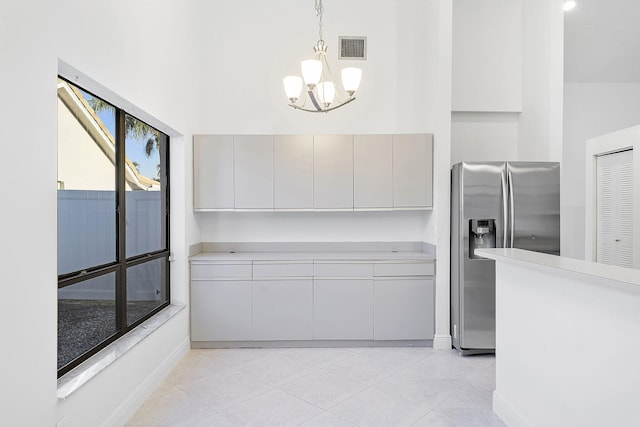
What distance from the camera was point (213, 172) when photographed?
3879 mm

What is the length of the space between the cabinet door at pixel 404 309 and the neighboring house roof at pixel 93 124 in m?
2.43

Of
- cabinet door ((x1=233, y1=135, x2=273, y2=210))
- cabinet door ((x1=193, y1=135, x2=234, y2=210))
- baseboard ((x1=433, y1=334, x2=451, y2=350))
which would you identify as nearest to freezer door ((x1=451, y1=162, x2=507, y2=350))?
baseboard ((x1=433, y1=334, x2=451, y2=350))

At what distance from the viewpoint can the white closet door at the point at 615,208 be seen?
3.37 m

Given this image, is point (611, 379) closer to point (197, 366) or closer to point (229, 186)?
point (197, 366)

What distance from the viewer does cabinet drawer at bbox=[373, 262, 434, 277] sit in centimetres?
373

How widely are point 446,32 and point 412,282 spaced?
2.52m

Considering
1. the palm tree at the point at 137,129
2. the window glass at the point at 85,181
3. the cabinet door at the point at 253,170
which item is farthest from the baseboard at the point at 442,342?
the palm tree at the point at 137,129

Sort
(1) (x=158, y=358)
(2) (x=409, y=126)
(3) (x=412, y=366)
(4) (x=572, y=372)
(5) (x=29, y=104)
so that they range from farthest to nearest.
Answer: (2) (x=409, y=126) → (3) (x=412, y=366) → (1) (x=158, y=358) → (4) (x=572, y=372) → (5) (x=29, y=104)

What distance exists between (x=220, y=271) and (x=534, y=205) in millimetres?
3115

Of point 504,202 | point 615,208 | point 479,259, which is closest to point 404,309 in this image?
point 479,259

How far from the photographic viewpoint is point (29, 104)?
1.52m

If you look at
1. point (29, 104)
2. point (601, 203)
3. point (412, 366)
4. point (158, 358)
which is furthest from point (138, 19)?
point (601, 203)

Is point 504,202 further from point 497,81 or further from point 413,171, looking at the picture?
point 497,81

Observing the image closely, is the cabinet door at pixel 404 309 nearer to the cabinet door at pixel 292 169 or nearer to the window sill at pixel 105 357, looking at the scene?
the cabinet door at pixel 292 169
